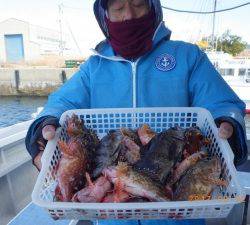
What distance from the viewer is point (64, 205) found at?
1.40m

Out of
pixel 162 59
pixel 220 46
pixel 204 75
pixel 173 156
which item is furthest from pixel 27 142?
pixel 220 46

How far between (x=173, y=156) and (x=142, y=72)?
589 mm

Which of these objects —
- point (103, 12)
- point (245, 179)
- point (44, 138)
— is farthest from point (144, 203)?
point (245, 179)

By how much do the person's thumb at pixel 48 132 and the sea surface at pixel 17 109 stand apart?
16.2 m

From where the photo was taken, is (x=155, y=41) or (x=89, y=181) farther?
(x=155, y=41)

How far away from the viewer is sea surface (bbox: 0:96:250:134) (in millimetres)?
20066

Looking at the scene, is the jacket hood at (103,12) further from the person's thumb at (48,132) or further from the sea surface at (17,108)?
the sea surface at (17,108)

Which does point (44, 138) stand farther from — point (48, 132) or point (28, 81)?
point (28, 81)

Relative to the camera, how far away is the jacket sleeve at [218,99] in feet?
5.90

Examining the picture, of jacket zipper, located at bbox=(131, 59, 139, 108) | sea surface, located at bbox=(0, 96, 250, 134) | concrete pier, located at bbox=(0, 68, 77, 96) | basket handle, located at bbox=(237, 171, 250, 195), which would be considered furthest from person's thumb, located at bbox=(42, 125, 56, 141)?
concrete pier, located at bbox=(0, 68, 77, 96)

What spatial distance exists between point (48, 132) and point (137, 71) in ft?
2.29

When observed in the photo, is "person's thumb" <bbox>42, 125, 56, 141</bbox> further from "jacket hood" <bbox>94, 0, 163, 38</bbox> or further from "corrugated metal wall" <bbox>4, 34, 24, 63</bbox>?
"corrugated metal wall" <bbox>4, 34, 24, 63</bbox>

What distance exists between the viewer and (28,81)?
102 feet

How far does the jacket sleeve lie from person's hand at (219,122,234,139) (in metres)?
0.02
